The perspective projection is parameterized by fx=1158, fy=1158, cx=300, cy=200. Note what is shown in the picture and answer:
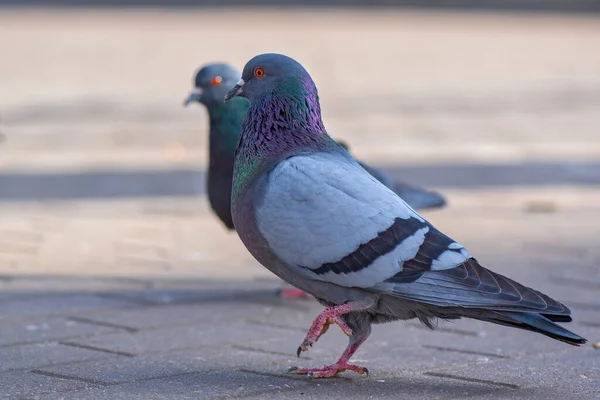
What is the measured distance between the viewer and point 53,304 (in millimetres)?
4715

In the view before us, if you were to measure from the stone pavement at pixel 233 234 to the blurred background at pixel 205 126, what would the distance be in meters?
0.03

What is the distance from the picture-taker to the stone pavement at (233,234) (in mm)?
3674

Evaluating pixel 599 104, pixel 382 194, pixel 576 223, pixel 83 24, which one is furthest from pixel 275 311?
pixel 83 24

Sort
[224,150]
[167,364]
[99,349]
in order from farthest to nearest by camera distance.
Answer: [224,150], [99,349], [167,364]

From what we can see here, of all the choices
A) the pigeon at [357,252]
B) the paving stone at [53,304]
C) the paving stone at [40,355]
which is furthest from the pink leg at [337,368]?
the paving stone at [53,304]

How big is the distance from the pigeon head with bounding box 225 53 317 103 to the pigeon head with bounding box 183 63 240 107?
54.2 inches

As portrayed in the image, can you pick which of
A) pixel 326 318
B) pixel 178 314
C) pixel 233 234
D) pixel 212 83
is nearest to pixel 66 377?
pixel 326 318

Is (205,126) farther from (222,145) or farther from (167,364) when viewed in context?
(167,364)

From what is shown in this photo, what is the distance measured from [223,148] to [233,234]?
1.53 metres

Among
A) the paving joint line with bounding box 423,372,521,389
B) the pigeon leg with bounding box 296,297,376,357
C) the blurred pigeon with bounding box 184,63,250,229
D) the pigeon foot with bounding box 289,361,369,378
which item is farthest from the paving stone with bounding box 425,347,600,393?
the blurred pigeon with bounding box 184,63,250,229

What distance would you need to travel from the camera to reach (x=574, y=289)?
16.7 ft

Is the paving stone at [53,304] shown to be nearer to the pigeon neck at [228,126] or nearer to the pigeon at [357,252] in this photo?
the pigeon neck at [228,126]

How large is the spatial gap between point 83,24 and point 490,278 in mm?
18729

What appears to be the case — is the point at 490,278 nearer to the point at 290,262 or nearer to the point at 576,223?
the point at 290,262
